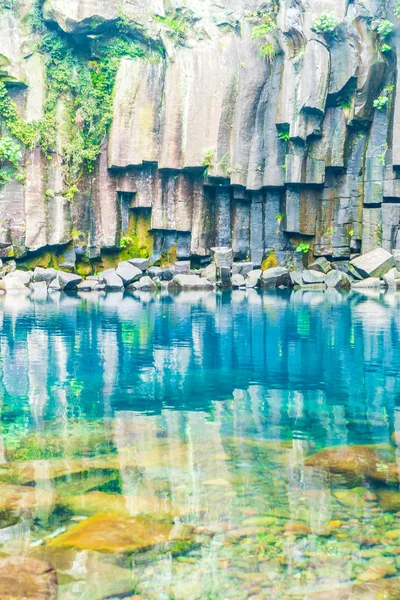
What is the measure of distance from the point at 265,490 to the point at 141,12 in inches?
1109

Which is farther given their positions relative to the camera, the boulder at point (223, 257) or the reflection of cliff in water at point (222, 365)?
the boulder at point (223, 257)

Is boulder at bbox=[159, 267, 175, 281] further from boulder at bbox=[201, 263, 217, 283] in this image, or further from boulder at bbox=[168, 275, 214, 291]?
boulder at bbox=[168, 275, 214, 291]

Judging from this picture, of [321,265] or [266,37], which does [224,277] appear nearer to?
[321,265]

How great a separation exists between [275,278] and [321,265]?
2.22 metres

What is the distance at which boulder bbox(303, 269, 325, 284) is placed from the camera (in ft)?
87.8

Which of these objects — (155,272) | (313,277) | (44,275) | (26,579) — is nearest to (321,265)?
(313,277)

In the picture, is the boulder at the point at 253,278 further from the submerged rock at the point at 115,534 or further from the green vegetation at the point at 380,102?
the submerged rock at the point at 115,534

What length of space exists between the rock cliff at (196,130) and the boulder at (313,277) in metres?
1.34

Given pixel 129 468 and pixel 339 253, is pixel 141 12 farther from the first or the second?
pixel 129 468

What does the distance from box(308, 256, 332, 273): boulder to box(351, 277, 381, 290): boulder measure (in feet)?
6.12

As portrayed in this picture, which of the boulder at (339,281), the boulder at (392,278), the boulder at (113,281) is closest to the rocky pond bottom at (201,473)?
the boulder at (392,278)

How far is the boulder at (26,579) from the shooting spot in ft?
9.11

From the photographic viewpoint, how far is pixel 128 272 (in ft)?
91.6

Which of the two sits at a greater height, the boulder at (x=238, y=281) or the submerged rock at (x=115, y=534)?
the boulder at (x=238, y=281)
